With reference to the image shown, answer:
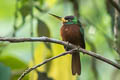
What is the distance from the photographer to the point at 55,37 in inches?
159

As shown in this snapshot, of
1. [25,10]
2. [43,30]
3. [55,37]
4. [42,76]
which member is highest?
[25,10]

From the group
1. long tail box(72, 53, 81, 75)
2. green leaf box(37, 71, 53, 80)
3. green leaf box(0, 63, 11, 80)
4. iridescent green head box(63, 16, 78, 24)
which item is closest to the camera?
green leaf box(0, 63, 11, 80)

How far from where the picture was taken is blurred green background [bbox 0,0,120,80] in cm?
295

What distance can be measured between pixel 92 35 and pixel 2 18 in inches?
45.7

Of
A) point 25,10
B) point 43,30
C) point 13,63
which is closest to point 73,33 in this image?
point 43,30

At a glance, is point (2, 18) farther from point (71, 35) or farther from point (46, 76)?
point (46, 76)

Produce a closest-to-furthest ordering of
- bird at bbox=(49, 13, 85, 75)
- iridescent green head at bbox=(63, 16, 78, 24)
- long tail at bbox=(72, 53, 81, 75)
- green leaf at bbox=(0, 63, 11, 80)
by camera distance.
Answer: green leaf at bbox=(0, 63, 11, 80)
long tail at bbox=(72, 53, 81, 75)
bird at bbox=(49, 13, 85, 75)
iridescent green head at bbox=(63, 16, 78, 24)

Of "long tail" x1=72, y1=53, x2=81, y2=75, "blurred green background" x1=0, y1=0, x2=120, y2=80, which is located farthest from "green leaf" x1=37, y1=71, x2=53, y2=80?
"long tail" x1=72, y1=53, x2=81, y2=75

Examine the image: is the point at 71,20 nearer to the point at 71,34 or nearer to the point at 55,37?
the point at 71,34

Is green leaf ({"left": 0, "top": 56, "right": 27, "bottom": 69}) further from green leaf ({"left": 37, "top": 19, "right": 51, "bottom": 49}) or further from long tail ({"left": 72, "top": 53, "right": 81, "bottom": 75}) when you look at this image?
long tail ({"left": 72, "top": 53, "right": 81, "bottom": 75})

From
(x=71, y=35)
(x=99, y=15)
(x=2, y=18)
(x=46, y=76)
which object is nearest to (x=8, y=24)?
(x=2, y=18)

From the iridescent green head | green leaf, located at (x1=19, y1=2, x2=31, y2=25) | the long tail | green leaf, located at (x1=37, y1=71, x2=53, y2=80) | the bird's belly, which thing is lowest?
green leaf, located at (x1=37, y1=71, x2=53, y2=80)

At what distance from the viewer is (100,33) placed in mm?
3963

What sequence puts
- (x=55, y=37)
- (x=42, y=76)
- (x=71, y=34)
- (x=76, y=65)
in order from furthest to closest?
(x=55, y=37), (x=71, y=34), (x=76, y=65), (x=42, y=76)
